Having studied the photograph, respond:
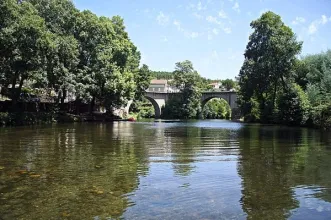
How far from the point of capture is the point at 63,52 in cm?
4266

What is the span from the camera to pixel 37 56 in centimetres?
3503

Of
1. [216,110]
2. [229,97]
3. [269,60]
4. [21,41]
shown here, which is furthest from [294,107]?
[216,110]

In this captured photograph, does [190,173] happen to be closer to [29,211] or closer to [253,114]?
[29,211]

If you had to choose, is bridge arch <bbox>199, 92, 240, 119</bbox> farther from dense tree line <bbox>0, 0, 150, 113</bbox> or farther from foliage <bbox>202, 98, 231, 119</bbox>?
dense tree line <bbox>0, 0, 150, 113</bbox>

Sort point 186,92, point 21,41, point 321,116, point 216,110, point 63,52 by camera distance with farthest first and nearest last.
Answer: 1. point 216,110
2. point 186,92
3. point 63,52
4. point 321,116
5. point 21,41

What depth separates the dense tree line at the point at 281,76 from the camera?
45.0 metres

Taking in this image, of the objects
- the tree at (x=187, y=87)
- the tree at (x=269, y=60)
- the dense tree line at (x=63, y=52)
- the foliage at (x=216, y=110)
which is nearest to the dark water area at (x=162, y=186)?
the dense tree line at (x=63, y=52)

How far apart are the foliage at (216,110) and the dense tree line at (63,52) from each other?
52828 millimetres

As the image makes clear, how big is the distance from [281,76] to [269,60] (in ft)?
9.77

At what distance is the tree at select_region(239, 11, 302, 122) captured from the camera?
53250 mm

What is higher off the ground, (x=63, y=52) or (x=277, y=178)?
(x=63, y=52)

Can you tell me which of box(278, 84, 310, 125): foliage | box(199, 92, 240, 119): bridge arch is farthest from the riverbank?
box(199, 92, 240, 119): bridge arch

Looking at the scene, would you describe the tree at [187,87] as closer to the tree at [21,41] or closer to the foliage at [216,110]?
the foliage at [216,110]

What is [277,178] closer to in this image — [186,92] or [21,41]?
[21,41]
